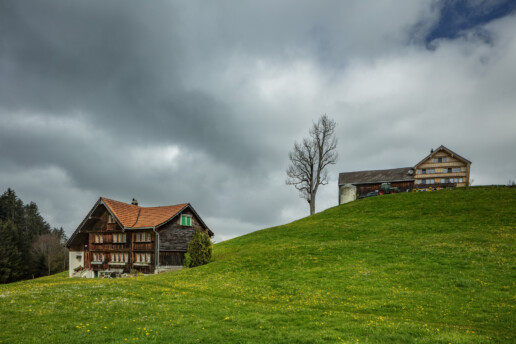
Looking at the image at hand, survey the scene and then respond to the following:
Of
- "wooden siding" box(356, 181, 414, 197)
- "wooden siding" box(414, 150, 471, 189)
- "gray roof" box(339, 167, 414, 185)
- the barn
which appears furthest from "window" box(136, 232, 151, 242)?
"wooden siding" box(414, 150, 471, 189)

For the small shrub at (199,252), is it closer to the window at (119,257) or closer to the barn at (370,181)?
the window at (119,257)

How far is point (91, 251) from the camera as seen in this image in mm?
49188

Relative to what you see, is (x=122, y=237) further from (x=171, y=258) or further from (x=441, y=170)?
(x=441, y=170)

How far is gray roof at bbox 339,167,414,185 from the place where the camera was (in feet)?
246

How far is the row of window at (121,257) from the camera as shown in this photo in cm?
4444

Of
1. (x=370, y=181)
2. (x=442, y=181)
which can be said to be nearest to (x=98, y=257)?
(x=370, y=181)

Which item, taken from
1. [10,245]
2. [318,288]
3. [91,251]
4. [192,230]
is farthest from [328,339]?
[10,245]

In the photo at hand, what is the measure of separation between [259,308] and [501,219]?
4070cm

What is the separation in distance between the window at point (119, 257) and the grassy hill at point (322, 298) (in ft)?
55.5

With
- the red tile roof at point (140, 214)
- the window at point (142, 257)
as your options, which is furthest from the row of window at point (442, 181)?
the window at point (142, 257)

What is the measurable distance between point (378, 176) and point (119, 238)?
6128 cm

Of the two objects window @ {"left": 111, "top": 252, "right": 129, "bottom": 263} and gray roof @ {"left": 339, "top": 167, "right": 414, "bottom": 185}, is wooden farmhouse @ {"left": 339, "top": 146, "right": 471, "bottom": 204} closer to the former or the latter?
gray roof @ {"left": 339, "top": 167, "right": 414, "bottom": 185}

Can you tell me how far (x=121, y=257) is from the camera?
1826 inches

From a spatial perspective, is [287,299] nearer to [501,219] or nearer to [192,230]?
[192,230]
